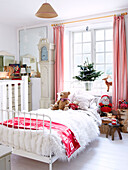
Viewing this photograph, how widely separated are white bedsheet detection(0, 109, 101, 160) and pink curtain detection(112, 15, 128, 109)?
3.87 feet

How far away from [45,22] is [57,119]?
3088 millimetres

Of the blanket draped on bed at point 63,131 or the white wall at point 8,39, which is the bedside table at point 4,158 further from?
the white wall at point 8,39

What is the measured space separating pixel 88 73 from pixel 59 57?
85 cm

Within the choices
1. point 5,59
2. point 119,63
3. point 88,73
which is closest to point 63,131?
point 119,63

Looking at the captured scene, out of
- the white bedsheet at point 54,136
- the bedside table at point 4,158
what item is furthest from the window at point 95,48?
the bedside table at point 4,158

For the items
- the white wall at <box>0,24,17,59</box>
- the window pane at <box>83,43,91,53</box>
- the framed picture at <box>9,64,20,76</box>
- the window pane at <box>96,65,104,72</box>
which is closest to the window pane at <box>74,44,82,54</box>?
the window pane at <box>83,43,91,53</box>

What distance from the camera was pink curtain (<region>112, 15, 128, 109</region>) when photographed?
3885 millimetres

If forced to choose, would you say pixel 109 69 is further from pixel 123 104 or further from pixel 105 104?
pixel 123 104

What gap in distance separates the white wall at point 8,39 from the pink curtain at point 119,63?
2.95 m

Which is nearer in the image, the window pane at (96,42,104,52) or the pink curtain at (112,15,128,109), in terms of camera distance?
the pink curtain at (112,15,128,109)

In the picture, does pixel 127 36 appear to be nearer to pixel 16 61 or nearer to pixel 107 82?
pixel 107 82

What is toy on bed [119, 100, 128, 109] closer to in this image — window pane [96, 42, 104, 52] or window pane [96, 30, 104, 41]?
window pane [96, 42, 104, 52]

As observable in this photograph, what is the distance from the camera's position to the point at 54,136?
2107 mm

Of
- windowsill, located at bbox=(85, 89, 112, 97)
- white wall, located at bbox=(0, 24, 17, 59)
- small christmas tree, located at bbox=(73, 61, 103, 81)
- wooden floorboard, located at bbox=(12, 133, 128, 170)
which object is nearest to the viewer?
wooden floorboard, located at bbox=(12, 133, 128, 170)
